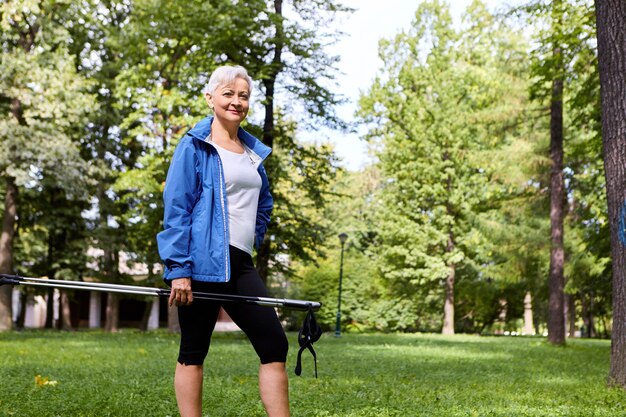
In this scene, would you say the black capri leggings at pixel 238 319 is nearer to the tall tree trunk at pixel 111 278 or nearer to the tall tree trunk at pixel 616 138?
the tall tree trunk at pixel 616 138

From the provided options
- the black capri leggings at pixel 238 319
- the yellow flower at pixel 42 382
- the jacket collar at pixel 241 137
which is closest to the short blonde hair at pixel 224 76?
the jacket collar at pixel 241 137

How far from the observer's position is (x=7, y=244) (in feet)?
79.9

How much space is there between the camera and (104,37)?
28844 millimetres

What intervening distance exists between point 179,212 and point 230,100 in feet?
2.24

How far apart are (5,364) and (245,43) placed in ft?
39.9

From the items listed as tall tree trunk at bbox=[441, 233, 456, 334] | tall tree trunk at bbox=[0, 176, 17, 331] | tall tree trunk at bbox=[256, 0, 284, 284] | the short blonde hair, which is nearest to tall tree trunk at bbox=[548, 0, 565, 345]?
tall tree trunk at bbox=[256, 0, 284, 284]

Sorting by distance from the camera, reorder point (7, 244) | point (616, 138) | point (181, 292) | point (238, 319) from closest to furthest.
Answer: point (181, 292)
point (238, 319)
point (616, 138)
point (7, 244)

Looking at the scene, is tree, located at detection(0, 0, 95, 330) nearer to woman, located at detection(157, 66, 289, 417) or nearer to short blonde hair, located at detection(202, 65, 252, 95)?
short blonde hair, located at detection(202, 65, 252, 95)

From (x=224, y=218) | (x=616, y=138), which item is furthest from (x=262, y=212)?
(x=616, y=138)

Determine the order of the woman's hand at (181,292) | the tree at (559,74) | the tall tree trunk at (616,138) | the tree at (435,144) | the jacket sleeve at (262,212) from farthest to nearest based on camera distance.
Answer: the tree at (435,144), the tree at (559,74), the tall tree trunk at (616,138), the jacket sleeve at (262,212), the woman's hand at (181,292)

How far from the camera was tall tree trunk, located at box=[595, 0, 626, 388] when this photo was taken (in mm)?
8500

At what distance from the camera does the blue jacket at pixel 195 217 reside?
3.95 metres

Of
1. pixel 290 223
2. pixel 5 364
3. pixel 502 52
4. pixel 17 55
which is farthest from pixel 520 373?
pixel 502 52

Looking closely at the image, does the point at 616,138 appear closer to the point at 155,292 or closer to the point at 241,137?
the point at 241,137
